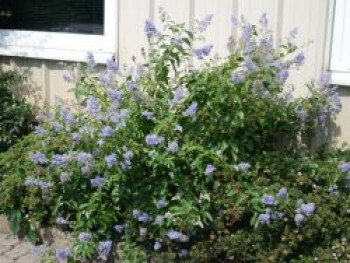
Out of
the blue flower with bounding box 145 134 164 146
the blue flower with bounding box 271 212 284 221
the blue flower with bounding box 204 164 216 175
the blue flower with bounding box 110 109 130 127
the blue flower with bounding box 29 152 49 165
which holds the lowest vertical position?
the blue flower with bounding box 271 212 284 221

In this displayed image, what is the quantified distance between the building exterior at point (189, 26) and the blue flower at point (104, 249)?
166 centimetres

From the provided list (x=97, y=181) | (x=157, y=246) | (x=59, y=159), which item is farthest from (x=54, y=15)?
(x=157, y=246)

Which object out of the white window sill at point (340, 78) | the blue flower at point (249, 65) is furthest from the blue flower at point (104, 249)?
the white window sill at point (340, 78)

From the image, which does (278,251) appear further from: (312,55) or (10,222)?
(10,222)

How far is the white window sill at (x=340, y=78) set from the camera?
4.58m

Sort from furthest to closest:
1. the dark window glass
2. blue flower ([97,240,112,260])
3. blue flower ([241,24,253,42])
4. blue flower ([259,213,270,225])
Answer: the dark window glass < blue flower ([241,24,253,42]) < blue flower ([97,240,112,260]) < blue flower ([259,213,270,225])

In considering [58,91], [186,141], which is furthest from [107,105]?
[58,91]

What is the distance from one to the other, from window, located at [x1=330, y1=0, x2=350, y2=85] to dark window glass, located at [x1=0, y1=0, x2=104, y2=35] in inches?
75.5

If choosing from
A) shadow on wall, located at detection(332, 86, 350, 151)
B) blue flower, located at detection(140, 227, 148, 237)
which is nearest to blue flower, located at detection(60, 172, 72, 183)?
blue flower, located at detection(140, 227, 148, 237)

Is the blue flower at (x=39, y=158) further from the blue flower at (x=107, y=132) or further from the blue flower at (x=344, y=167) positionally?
the blue flower at (x=344, y=167)

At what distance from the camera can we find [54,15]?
5.71 meters

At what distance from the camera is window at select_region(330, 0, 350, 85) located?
4535 millimetres

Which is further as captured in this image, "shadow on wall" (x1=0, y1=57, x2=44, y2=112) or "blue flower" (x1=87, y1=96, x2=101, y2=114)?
"shadow on wall" (x1=0, y1=57, x2=44, y2=112)

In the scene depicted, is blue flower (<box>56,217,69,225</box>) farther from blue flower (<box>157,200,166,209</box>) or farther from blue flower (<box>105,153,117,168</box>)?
blue flower (<box>157,200,166,209</box>)
